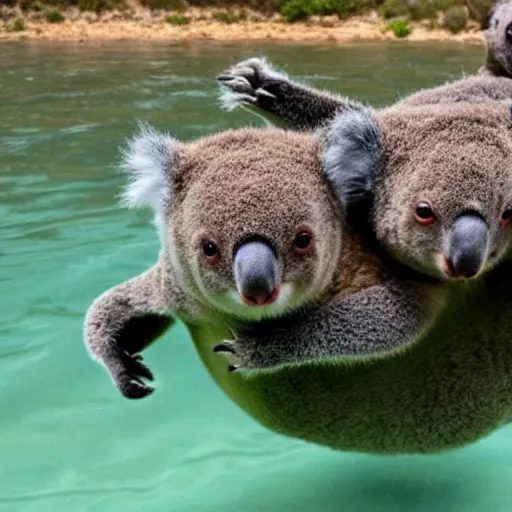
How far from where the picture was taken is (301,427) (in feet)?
8.72

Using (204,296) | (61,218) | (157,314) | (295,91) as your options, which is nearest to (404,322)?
(204,296)

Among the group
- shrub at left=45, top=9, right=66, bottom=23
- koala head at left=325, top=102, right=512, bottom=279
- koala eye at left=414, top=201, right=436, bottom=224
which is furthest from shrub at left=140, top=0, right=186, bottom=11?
koala eye at left=414, top=201, right=436, bottom=224

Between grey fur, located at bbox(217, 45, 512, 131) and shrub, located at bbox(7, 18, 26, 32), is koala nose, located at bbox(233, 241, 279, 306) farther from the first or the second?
shrub, located at bbox(7, 18, 26, 32)

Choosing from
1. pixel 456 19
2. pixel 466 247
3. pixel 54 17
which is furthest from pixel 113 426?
pixel 54 17

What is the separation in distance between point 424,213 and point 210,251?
0.53m

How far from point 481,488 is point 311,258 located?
167 cm

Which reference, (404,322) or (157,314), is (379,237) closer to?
(404,322)

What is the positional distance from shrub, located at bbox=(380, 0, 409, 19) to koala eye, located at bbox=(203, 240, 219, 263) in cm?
2230

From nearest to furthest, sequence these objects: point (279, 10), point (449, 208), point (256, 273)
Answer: point (256, 273)
point (449, 208)
point (279, 10)

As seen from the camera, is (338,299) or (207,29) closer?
(338,299)

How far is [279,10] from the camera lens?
24578 millimetres

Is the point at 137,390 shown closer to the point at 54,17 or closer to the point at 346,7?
the point at 54,17

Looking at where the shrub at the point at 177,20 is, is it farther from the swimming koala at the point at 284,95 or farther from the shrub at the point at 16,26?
the swimming koala at the point at 284,95

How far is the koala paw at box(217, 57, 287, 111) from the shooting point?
331 cm
